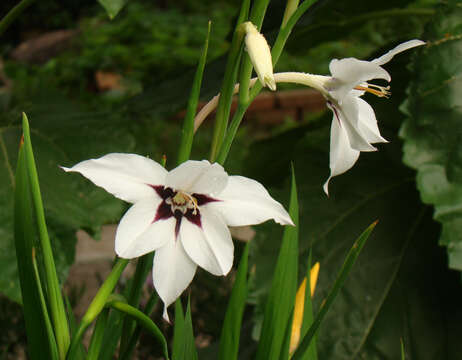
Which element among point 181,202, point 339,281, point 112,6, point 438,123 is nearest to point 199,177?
point 181,202

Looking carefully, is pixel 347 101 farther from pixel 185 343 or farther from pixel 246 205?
pixel 185 343

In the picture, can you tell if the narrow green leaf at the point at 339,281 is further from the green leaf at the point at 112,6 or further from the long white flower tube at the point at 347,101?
the green leaf at the point at 112,6

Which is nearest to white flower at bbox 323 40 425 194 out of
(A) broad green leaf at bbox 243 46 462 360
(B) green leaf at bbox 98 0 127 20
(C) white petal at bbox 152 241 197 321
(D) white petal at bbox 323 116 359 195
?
(D) white petal at bbox 323 116 359 195

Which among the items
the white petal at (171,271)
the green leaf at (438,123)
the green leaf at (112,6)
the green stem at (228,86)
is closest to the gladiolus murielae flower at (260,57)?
the green stem at (228,86)

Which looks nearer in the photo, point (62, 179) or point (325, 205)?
point (62, 179)

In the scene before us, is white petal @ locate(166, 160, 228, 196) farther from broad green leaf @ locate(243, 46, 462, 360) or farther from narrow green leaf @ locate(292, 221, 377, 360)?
broad green leaf @ locate(243, 46, 462, 360)

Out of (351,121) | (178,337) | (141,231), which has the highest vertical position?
(351,121)

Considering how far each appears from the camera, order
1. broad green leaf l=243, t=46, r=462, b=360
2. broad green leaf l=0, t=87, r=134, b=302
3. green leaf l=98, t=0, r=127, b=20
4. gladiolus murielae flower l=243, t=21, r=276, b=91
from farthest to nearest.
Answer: broad green leaf l=243, t=46, r=462, b=360 → broad green leaf l=0, t=87, r=134, b=302 → green leaf l=98, t=0, r=127, b=20 → gladiolus murielae flower l=243, t=21, r=276, b=91

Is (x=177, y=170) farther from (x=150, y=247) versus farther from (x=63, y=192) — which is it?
(x=63, y=192)
